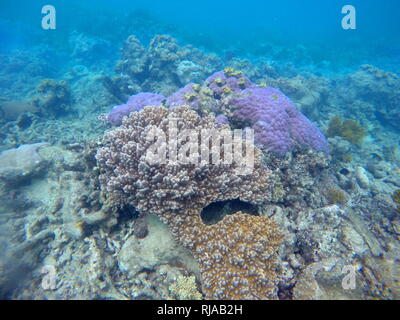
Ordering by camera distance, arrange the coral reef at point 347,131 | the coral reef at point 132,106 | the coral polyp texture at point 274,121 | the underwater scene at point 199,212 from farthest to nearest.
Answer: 1. the coral reef at point 347,131
2. the coral reef at point 132,106
3. the coral polyp texture at point 274,121
4. the underwater scene at point 199,212

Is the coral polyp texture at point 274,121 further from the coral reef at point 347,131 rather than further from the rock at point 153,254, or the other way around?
the coral reef at point 347,131

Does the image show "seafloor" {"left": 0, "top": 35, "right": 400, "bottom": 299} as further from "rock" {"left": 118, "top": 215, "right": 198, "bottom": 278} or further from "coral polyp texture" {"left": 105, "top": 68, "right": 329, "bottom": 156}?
"coral polyp texture" {"left": 105, "top": 68, "right": 329, "bottom": 156}

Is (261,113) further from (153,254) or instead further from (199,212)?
(153,254)

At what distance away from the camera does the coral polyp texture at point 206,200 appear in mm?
3193

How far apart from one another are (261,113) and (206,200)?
291 cm

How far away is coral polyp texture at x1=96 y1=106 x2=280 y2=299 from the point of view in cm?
319

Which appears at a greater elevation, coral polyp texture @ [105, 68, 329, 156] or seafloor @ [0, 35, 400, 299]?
coral polyp texture @ [105, 68, 329, 156]

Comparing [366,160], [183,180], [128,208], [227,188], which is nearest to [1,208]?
[128,208]

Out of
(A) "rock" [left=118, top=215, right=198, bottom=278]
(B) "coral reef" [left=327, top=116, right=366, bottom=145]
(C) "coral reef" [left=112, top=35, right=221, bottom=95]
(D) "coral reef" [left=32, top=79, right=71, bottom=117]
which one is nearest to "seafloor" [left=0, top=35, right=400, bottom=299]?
(A) "rock" [left=118, top=215, right=198, bottom=278]

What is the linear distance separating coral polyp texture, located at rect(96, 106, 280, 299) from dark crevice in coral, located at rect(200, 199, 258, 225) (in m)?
0.36

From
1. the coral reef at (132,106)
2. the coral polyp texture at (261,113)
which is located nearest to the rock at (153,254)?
the coral polyp texture at (261,113)

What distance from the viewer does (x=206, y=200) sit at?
366cm

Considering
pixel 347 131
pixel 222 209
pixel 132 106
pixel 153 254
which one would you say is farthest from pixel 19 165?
pixel 347 131

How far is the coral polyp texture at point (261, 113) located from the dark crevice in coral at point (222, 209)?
154 cm
